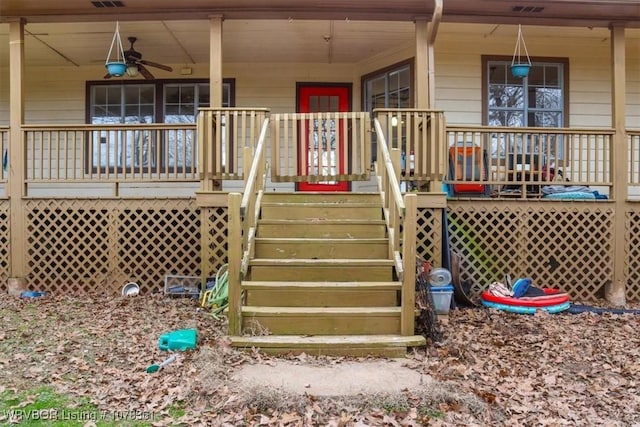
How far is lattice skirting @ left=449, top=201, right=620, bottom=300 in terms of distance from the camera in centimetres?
642

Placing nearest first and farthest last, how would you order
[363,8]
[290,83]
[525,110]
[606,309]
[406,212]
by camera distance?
[406,212]
[606,309]
[363,8]
[525,110]
[290,83]

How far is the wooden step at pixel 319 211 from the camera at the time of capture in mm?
5617

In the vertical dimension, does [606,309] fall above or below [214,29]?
below

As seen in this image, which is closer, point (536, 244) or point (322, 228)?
point (322, 228)

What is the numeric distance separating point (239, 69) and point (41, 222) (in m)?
4.19

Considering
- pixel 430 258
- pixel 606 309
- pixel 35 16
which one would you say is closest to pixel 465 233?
pixel 430 258

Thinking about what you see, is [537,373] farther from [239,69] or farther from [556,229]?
[239,69]

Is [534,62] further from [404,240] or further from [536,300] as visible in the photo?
[404,240]

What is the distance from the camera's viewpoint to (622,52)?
21.1ft

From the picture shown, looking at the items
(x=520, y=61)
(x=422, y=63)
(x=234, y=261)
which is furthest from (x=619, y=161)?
(x=234, y=261)

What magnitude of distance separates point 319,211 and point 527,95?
449 cm

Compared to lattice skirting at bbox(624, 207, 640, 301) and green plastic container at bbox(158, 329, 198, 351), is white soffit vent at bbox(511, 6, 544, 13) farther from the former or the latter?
green plastic container at bbox(158, 329, 198, 351)

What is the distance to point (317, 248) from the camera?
5012 millimetres

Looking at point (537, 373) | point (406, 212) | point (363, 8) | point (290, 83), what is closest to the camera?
point (537, 373)
